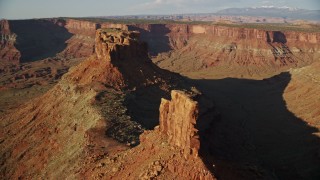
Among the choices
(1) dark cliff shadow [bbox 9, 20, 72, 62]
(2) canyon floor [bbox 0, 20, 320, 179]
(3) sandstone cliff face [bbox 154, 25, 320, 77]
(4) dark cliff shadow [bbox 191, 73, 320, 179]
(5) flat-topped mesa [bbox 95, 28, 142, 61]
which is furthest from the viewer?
(1) dark cliff shadow [bbox 9, 20, 72, 62]

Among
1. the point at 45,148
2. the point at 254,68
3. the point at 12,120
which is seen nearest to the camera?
the point at 45,148

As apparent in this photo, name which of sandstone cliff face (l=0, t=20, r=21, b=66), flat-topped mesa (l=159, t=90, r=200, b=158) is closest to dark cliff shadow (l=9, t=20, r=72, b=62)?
sandstone cliff face (l=0, t=20, r=21, b=66)

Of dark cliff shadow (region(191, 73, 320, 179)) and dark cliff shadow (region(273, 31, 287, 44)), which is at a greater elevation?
dark cliff shadow (region(273, 31, 287, 44))

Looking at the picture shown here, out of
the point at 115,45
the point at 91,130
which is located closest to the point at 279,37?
the point at 115,45

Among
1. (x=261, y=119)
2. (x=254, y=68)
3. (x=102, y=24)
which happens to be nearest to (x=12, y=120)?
(x=261, y=119)

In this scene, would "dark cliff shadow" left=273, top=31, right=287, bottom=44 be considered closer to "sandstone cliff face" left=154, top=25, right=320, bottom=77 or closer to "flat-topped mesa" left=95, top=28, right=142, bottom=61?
"sandstone cliff face" left=154, top=25, right=320, bottom=77

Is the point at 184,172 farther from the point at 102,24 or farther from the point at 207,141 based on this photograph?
the point at 102,24

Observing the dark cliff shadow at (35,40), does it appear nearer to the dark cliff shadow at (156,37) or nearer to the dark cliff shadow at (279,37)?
the dark cliff shadow at (156,37)
